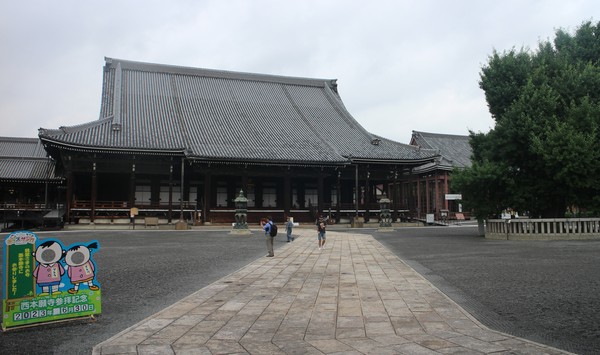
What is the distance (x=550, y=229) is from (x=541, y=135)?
4.35m

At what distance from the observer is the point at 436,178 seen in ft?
146

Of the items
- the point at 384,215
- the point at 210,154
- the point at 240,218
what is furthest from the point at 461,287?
the point at 210,154

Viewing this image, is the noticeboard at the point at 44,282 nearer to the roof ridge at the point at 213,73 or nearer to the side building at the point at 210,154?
the side building at the point at 210,154

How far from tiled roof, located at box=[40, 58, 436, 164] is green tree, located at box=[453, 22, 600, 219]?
13.1 metres

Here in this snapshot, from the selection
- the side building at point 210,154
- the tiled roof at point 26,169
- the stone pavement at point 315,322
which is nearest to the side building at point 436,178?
the side building at point 210,154

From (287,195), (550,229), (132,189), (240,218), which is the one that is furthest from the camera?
(287,195)

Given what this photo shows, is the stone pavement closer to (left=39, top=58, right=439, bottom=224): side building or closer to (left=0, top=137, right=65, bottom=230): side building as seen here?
(left=39, top=58, right=439, bottom=224): side building

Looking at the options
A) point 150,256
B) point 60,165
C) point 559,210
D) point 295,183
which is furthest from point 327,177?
point 150,256

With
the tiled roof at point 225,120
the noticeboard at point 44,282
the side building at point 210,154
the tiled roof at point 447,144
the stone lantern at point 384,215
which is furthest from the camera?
the tiled roof at point 447,144

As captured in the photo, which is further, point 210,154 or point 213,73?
point 213,73

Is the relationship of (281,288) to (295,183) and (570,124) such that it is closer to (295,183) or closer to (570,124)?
(570,124)

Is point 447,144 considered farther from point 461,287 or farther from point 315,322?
point 315,322

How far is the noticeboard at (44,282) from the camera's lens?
531 centimetres

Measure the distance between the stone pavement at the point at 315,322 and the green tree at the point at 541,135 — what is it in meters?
13.0
